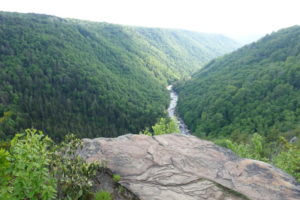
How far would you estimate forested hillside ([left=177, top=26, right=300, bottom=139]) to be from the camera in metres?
81.9

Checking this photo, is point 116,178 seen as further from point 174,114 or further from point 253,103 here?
point 174,114

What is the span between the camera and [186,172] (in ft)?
39.9

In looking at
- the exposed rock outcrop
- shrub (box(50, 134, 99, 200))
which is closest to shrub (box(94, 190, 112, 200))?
shrub (box(50, 134, 99, 200))

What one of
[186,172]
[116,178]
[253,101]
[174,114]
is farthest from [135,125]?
[116,178]

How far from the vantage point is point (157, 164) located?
12.7 meters

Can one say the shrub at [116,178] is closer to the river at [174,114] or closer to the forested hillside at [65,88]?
the river at [174,114]

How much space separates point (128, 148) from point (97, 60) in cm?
17113

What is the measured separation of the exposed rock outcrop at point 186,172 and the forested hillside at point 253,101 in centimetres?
6076

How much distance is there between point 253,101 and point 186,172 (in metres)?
95.9

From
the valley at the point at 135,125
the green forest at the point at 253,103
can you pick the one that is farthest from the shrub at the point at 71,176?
the green forest at the point at 253,103

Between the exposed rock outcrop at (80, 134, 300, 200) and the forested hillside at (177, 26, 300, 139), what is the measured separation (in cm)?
6076

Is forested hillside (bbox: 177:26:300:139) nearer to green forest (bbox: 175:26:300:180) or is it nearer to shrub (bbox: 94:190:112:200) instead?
green forest (bbox: 175:26:300:180)

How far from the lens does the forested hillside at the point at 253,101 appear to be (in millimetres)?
81938

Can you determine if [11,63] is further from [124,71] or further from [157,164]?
[157,164]
